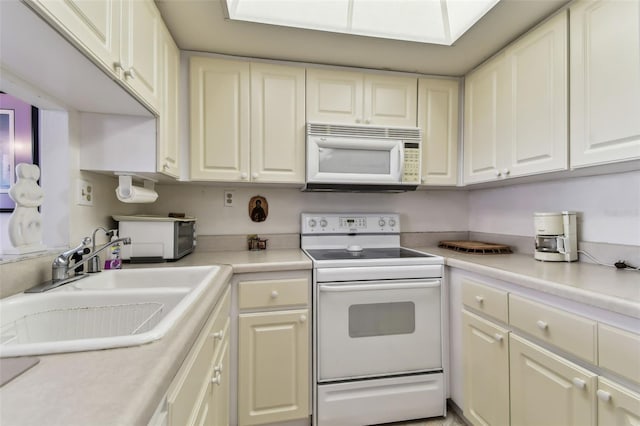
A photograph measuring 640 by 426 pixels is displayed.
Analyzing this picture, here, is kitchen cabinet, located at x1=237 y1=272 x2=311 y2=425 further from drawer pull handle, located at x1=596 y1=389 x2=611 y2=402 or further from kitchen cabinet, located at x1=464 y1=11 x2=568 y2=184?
kitchen cabinet, located at x1=464 y1=11 x2=568 y2=184

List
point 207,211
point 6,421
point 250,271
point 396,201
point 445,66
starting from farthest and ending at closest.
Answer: point 396,201, point 207,211, point 445,66, point 250,271, point 6,421

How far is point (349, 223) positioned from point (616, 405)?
1.52 meters

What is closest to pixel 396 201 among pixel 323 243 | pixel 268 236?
pixel 323 243

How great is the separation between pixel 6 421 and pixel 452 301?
1779 millimetres

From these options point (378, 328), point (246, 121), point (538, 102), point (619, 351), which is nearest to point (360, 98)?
point (246, 121)

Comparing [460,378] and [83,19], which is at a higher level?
[83,19]

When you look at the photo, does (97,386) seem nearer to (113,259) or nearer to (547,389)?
(113,259)

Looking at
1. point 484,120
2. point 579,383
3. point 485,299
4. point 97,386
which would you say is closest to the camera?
point 97,386

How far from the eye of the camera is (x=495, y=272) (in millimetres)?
1332

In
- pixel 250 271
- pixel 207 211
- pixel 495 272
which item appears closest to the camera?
pixel 495 272

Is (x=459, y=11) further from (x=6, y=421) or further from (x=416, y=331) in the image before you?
(x=6, y=421)

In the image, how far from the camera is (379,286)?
1.59m

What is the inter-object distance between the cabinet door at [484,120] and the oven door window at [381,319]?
38.9 inches

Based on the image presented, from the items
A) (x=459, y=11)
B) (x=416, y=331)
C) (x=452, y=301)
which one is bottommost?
(x=416, y=331)
